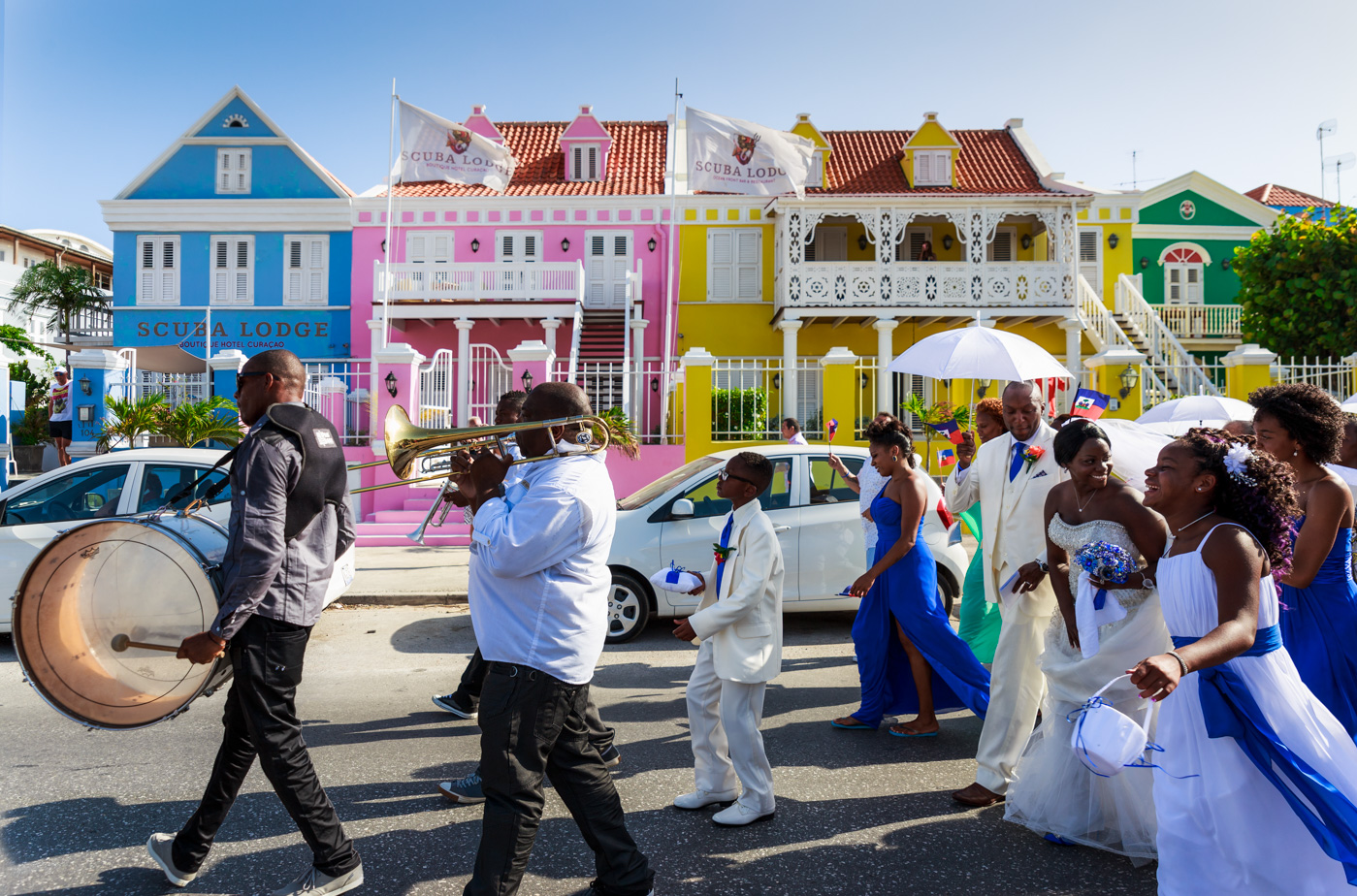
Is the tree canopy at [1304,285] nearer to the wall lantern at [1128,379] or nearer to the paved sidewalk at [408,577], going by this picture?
the wall lantern at [1128,379]

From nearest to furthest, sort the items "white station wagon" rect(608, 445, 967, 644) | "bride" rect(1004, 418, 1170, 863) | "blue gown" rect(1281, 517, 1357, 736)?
1. "blue gown" rect(1281, 517, 1357, 736)
2. "bride" rect(1004, 418, 1170, 863)
3. "white station wagon" rect(608, 445, 967, 644)

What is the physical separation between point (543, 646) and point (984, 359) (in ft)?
14.3

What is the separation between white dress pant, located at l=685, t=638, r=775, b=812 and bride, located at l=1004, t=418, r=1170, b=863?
1.04 metres

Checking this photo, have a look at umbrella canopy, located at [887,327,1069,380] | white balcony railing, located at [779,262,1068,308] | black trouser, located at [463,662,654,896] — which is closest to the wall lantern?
white balcony railing, located at [779,262,1068,308]

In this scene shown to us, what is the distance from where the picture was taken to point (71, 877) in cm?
332

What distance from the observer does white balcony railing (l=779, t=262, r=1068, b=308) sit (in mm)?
21922

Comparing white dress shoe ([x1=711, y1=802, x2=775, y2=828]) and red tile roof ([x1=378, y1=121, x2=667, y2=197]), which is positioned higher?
red tile roof ([x1=378, y1=121, x2=667, y2=197])

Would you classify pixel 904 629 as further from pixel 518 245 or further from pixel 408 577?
pixel 518 245

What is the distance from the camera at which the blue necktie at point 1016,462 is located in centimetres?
492

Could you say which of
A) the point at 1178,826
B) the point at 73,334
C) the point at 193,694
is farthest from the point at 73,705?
the point at 73,334

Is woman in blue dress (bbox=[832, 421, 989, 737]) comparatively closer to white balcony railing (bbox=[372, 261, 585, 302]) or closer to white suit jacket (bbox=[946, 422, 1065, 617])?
white suit jacket (bbox=[946, 422, 1065, 617])

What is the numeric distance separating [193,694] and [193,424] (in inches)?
419

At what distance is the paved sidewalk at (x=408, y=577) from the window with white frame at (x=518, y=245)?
507 inches

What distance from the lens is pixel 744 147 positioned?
17844 mm
